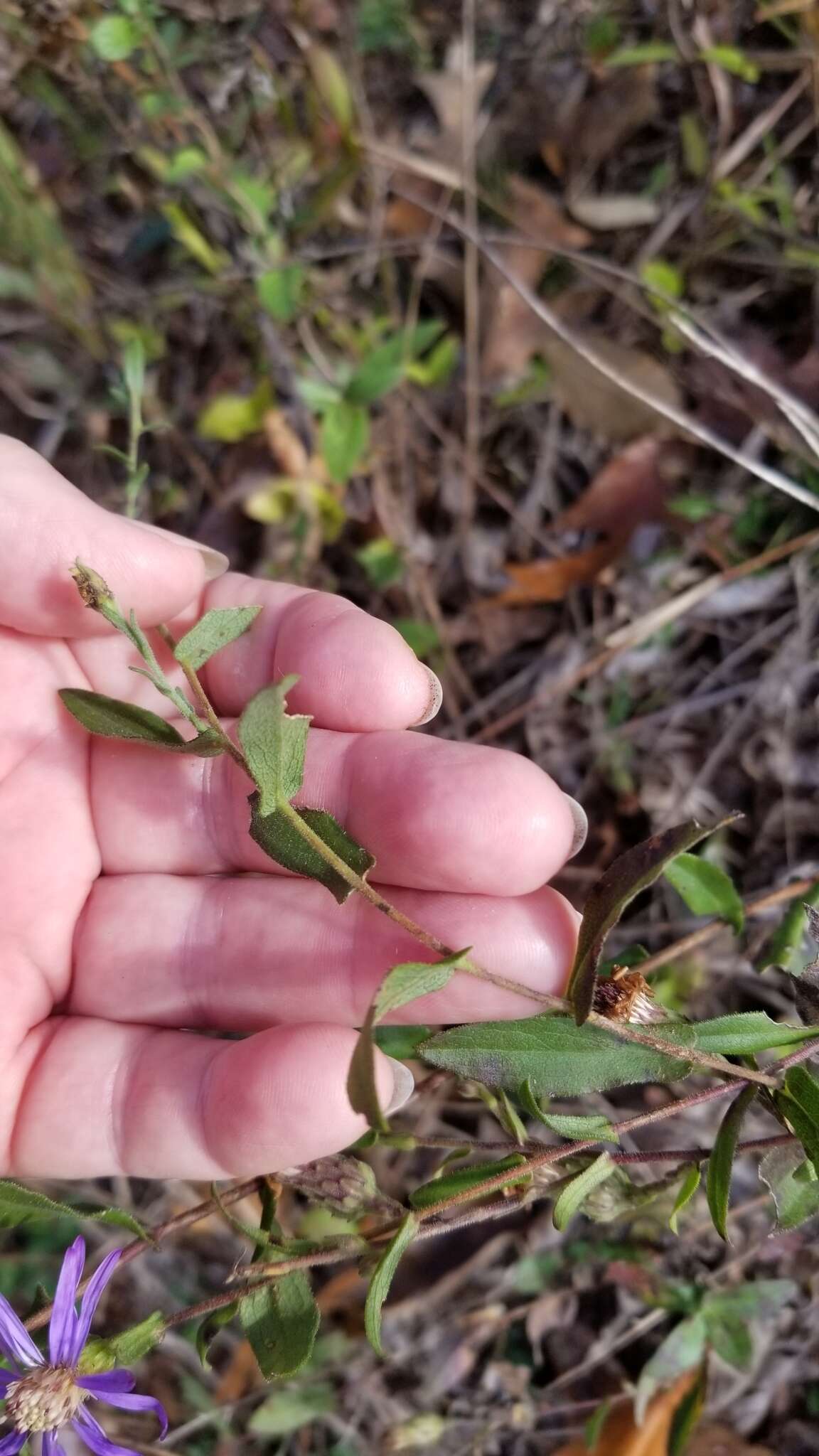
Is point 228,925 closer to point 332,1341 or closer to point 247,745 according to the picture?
point 247,745

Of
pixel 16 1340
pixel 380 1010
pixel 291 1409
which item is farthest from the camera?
pixel 291 1409

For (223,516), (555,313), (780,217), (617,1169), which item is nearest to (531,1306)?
(617,1169)

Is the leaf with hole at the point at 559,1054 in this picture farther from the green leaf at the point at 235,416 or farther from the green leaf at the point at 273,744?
the green leaf at the point at 235,416

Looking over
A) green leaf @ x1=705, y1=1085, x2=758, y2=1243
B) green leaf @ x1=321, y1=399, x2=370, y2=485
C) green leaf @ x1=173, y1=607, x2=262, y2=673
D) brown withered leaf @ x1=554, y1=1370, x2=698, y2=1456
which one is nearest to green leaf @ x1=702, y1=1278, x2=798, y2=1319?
brown withered leaf @ x1=554, y1=1370, x2=698, y2=1456

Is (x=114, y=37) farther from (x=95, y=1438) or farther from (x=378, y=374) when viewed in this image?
(x=95, y=1438)


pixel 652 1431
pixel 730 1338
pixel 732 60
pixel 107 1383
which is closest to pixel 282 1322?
pixel 107 1383

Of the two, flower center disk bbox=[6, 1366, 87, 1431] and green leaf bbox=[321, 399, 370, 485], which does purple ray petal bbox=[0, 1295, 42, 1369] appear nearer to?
flower center disk bbox=[6, 1366, 87, 1431]

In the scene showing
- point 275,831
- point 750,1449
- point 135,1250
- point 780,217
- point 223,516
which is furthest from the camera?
point 223,516
